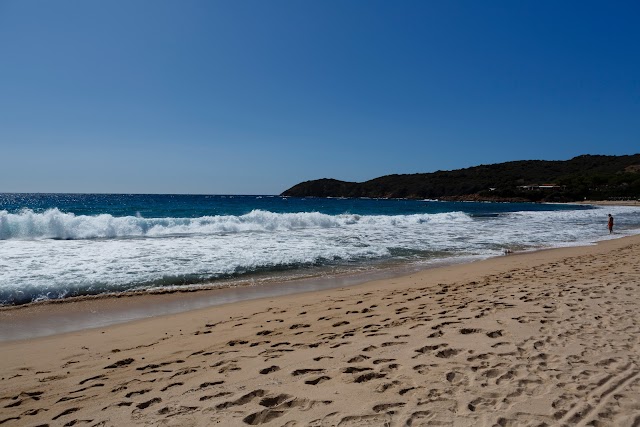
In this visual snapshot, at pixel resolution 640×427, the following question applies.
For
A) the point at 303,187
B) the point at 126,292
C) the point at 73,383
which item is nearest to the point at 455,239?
the point at 126,292

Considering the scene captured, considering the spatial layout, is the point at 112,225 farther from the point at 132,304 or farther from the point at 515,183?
the point at 515,183

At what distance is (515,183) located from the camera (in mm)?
119625

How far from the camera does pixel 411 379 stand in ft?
11.8

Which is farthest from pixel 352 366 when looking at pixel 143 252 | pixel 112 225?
pixel 112 225

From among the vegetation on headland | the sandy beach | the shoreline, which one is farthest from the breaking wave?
the vegetation on headland

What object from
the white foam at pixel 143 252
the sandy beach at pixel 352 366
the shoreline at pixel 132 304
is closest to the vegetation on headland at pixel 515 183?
the white foam at pixel 143 252

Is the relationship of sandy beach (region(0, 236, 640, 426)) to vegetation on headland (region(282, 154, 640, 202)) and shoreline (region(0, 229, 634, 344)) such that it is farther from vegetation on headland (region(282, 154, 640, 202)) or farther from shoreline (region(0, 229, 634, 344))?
vegetation on headland (region(282, 154, 640, 202))

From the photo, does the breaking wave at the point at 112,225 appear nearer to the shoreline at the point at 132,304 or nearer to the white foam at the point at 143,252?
the white foam at the point at 143,252

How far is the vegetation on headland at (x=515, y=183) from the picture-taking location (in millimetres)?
93438

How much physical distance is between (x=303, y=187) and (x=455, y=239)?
5615 inches

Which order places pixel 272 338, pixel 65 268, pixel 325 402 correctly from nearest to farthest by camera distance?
pixel 325 402 → pixel 272 338 → pixel 65 268

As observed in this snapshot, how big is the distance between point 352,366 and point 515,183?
13044 cm

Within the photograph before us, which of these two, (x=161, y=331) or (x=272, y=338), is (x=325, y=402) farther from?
(x=161, y=331)

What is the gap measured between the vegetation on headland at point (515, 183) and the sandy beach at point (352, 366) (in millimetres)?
100995
